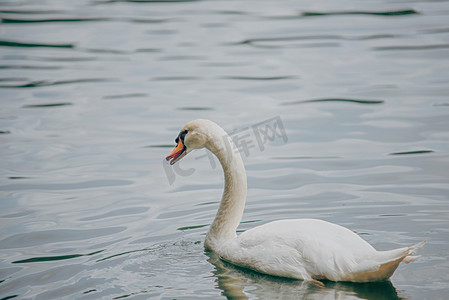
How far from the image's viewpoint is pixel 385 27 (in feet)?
58.5

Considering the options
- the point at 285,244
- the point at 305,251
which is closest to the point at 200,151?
the point at 285,244

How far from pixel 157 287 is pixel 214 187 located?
3243mm

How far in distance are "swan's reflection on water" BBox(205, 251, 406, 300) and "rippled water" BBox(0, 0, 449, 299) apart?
16 millimetres

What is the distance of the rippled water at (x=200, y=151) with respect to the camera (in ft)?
21.0

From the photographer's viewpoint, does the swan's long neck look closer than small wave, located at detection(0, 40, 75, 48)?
Yes

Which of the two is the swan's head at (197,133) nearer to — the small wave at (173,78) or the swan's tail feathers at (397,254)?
the swan's tail feathers at (397,254)

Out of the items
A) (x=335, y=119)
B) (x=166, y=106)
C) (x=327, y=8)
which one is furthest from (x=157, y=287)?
(x=327, y=8)

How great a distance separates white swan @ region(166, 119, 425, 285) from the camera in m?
5.47

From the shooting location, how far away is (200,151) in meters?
11.0

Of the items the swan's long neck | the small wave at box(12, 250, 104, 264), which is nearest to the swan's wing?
the swan's long neck

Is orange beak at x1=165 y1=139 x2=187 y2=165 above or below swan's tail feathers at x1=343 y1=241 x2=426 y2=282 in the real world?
above

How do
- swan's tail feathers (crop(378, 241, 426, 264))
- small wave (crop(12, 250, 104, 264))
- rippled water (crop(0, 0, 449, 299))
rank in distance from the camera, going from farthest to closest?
small wave (crop(12, 250, 104, 264)) < rippled water (crop(0, 0, 449, 299)) < swan's tail feathers (crop(378, 241, 426, 264))

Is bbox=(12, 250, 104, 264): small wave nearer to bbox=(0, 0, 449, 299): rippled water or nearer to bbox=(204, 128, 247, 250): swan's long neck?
bbox=(0, 0, 449, 299): rippled water

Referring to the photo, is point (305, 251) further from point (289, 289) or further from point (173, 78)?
point (173, 78)
